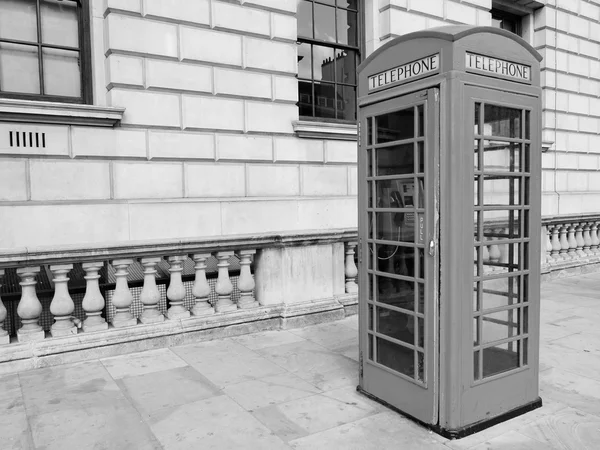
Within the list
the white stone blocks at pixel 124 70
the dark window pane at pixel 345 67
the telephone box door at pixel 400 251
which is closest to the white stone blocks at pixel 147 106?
the white stone blocks at pixel 124 70

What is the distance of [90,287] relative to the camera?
4.86 meters

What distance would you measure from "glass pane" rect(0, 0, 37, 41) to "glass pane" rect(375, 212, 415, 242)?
6191mm

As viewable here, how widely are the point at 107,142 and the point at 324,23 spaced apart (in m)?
4.81

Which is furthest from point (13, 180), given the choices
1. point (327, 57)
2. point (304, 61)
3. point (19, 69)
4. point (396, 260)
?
point (327, 57)

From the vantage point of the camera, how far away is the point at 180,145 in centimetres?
777

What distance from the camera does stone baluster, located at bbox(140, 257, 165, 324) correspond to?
5129mm

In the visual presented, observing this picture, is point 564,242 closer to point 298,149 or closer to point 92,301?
point 298,149

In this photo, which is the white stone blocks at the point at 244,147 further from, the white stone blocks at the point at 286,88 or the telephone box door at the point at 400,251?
the telephone box door at the point at 400,251

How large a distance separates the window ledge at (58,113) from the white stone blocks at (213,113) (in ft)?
3.50

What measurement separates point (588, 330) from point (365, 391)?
3229mm

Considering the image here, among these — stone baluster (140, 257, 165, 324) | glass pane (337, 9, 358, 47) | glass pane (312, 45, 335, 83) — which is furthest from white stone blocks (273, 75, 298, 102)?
stone baluster (140, 257, 165, 324)

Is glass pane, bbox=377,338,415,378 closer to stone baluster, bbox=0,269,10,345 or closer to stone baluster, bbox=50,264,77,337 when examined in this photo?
stone baluster, bbox=50,264,77,337

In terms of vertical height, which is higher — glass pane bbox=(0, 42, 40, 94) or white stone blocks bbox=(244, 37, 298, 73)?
white stone blocks bbox=(244, 37, 298, 73)

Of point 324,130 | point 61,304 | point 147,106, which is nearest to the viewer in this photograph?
point 61,304
